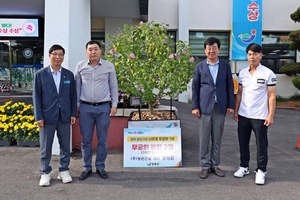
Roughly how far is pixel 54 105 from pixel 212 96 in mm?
2081

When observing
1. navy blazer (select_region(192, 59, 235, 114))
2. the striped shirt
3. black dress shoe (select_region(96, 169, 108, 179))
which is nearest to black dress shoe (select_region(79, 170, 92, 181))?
black dress shoe (select_region(96, 169, 108, 179))

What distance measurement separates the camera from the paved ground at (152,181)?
383cm

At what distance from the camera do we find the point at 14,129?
5805 mm

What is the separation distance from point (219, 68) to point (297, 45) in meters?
8.96

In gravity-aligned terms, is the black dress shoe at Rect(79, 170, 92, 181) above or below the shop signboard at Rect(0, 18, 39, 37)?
below

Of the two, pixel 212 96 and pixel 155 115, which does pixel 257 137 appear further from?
pixel 155 115

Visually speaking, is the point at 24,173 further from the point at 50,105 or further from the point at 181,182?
the point at 181,182

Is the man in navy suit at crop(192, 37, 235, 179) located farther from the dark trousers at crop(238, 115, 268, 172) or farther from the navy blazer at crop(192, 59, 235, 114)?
the dark trousers at crop(238, 115, 268, 172)

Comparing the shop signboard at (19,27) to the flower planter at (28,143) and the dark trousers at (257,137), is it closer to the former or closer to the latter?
the flower planter at (28,143)

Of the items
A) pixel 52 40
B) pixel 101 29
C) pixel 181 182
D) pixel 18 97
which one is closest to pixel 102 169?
pixel 181 182

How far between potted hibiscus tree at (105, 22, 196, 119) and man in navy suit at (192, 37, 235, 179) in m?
0.87

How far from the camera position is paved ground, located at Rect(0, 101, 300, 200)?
3.83m

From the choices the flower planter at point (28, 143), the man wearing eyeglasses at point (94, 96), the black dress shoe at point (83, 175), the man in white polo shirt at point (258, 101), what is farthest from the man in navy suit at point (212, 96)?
the flower planter at point (28, 143)

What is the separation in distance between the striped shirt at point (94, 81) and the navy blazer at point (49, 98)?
217 millimetres
